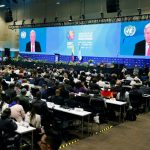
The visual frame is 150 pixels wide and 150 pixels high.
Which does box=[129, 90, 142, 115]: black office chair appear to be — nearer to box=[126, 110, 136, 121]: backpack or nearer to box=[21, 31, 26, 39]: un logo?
box=[126, 110, 136, 121]: backpack

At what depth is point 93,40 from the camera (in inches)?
930

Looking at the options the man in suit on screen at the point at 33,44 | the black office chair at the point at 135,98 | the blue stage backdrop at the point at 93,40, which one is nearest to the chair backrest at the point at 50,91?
the black office chair at the point at 135,98

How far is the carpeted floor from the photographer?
24.1ft

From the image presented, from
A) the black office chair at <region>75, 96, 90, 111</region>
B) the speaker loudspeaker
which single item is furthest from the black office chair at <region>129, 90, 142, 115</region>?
the speaker loudspeaker

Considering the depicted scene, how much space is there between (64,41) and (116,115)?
16419mm

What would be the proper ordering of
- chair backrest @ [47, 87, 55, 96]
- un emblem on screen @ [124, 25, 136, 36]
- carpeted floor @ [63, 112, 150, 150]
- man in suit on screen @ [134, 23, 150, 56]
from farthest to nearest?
1. un emblem on screen @ [124, 25, 136, 36]
2. man in suit on screen @ [134, 23, 150, 56]
3. chair backrest @ [47, 87, 55, 96]
4. carpeted floor @ [63, 112, 150, 150]

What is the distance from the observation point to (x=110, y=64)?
2127 centimetres

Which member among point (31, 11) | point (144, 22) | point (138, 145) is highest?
point (31, 11)

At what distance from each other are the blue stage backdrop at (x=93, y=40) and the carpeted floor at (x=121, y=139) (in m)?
11.9

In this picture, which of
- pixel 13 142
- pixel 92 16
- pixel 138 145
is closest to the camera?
pixel 13 142

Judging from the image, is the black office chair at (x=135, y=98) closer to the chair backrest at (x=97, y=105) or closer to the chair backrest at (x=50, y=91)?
the chair backrest at (x=97, y=105)

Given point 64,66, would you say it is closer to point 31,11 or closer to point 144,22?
point 144,22

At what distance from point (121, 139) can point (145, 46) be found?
1323 cm

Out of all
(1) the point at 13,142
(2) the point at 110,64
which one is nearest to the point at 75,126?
(1) the point at 13,142
